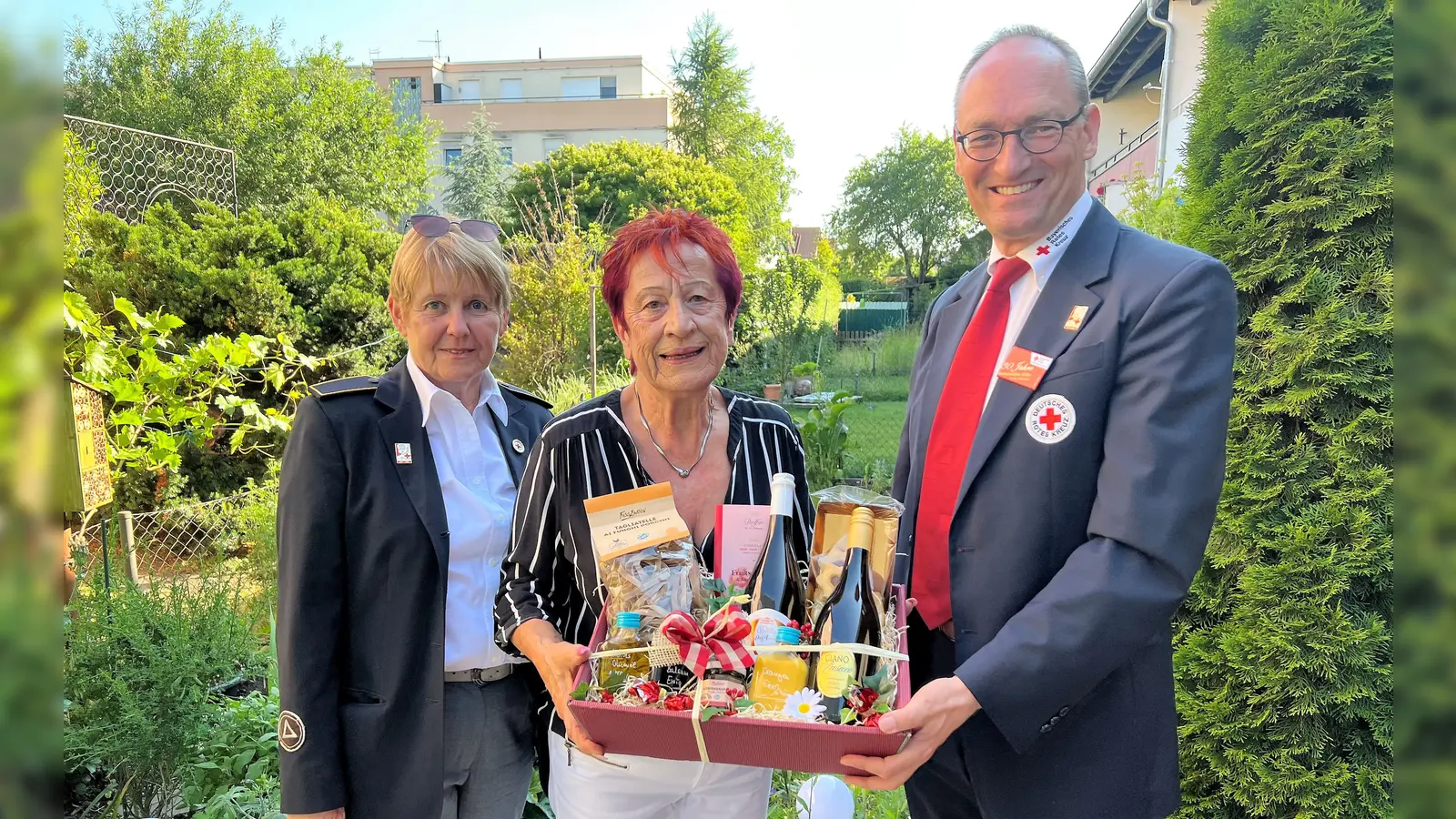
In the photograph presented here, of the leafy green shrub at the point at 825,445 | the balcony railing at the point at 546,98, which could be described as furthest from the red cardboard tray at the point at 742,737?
the balcony railing at the point at 546,98

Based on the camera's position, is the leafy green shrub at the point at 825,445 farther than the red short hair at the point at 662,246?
Yes

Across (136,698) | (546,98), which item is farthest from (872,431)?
(546,98)

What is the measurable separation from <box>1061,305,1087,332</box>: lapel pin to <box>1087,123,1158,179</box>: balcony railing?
43.1 feet

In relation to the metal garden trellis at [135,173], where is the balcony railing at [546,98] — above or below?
above

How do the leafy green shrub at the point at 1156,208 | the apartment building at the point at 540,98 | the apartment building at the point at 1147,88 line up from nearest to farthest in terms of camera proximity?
the leafy green shrub at the point at 1156,208, the apartment building at the point at 1147,88, the apartment building at the point at 540,98

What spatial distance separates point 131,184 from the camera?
11102mm

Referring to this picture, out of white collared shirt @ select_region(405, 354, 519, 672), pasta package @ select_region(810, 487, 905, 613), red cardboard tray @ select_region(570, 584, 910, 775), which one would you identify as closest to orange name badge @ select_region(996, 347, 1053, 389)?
pasta package @ select_region(810, 487, 905, 613)

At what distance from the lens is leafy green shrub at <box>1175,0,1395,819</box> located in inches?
91.5

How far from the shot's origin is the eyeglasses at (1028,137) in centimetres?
193

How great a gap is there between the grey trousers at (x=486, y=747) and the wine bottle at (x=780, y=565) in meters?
0.90

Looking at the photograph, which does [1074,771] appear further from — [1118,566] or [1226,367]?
[1226,367]

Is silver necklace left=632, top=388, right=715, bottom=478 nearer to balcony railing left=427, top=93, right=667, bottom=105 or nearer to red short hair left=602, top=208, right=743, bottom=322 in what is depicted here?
red short hair left=602, top=208, right=743, bottom=322

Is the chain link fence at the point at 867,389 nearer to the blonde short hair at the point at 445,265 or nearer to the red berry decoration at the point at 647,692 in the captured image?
the blonde short hair at the point at 445,265

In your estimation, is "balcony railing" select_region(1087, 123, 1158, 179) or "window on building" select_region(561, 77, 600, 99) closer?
"balcony railing" select_region(1087, 123, 1158, 179)
